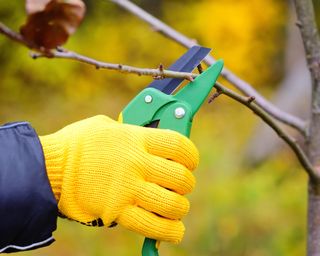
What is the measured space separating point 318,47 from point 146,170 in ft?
1.30

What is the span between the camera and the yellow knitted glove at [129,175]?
1.06 meters

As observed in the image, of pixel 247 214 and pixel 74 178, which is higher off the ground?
pixel 74 178

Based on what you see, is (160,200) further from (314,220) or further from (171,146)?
(314,220)

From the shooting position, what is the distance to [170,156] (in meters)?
1.07

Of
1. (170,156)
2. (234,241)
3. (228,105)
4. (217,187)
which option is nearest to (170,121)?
(170,156)

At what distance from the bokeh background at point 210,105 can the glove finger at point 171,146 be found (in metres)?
1.84

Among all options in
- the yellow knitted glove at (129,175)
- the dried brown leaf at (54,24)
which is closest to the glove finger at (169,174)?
the yellow knitted glove at (129,175)

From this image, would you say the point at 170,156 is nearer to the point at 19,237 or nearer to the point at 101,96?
the point at 19,237

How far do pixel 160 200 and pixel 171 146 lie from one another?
3.4 inches

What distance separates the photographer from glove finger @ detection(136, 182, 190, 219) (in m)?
1.06

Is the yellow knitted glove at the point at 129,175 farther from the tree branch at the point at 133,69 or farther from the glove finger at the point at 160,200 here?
the tree branch at the point at 133,69

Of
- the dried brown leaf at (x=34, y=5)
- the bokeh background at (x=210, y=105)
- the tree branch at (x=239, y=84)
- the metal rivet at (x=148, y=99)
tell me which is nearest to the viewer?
the dried brown leaf at (x=34, y=5)

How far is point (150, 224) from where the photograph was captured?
41.6 inches

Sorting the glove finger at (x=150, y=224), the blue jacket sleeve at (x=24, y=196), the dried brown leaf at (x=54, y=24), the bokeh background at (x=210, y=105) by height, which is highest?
the dried brown leaf at (x=54, y=24)
